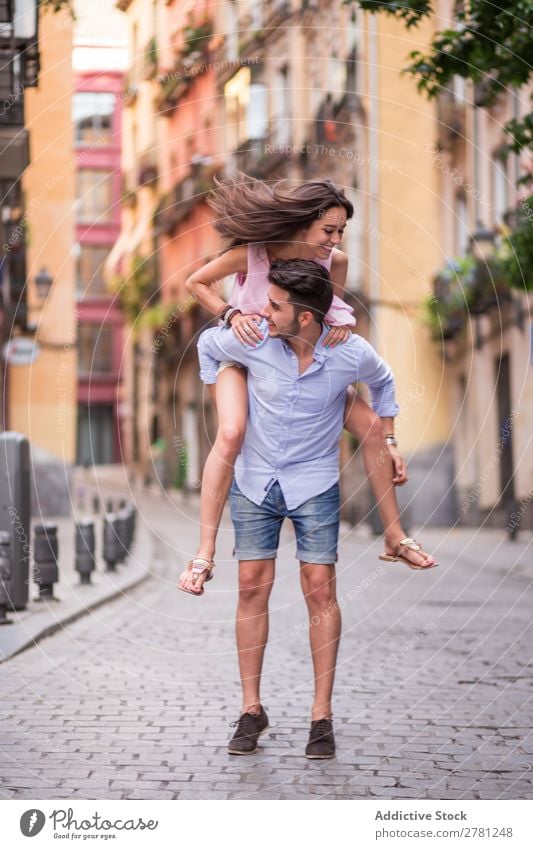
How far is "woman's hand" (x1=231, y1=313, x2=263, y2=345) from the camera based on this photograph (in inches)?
198

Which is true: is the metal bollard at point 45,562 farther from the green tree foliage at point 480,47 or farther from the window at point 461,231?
the window at point 461,231

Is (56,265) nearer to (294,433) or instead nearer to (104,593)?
(104,593)

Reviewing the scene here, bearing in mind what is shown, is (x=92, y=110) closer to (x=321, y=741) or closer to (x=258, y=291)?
(x=258, y=291)

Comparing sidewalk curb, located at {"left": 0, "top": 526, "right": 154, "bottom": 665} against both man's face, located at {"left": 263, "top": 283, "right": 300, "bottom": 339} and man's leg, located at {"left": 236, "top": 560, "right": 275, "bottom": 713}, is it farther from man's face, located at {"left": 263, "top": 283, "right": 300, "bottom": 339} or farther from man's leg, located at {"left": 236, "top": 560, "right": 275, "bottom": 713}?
man's face, located at {"left": 263, "top": 283, "right": 300, "bottom": 339}

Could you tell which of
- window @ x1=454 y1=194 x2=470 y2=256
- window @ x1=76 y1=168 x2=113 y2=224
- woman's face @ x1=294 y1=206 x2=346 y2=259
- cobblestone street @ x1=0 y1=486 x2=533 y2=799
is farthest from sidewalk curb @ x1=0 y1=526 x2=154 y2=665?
window @ x1=454 y1=194 x2=470 y2=256

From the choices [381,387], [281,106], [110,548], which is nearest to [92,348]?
[281,106]

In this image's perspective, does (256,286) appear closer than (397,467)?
Yes

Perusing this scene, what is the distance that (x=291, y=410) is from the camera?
5.20 m

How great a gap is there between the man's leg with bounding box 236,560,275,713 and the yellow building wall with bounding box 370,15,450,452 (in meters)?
19.6

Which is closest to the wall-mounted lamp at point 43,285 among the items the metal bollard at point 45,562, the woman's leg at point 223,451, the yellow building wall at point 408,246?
the yellow building wall at point 408,246

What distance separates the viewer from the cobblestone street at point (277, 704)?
4730mm

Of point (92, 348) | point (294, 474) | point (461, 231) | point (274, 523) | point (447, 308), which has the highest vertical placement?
point (461, 231)

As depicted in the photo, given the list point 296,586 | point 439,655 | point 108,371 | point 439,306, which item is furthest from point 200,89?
point 108,371

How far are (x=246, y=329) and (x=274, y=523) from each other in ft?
2.40
